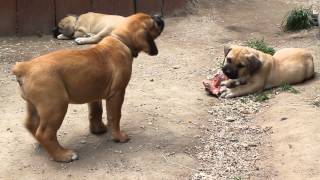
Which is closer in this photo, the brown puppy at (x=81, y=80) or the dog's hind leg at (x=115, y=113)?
the brown puppy at (x=81, y=80)

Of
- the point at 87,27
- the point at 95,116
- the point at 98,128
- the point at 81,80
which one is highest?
the point at 81,80

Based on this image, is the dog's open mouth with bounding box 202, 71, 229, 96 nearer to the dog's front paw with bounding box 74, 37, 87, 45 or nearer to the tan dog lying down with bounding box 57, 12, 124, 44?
the tan dog lying down with bounding box 57, 12, 124, 44

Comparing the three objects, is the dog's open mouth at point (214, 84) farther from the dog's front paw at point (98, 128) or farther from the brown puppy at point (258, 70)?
the dog's front paw at point (98, 128)

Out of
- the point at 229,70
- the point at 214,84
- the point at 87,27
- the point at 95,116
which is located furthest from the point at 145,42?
the point at 87,27

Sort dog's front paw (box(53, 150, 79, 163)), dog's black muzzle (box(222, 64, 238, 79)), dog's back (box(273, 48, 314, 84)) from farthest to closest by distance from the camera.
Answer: dog's back (box(273, 48, 314, 84)) → dog's black muzzle (box(222, 64, 238, 79)) → dog's front paw (box(53, 150, 79, 163))

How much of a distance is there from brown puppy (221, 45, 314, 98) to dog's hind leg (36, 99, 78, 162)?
2.37 metres

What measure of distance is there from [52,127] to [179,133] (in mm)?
1410

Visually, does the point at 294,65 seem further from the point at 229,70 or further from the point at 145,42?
the point at 145,42

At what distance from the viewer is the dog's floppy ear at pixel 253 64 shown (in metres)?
6.79

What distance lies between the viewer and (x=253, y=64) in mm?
6805

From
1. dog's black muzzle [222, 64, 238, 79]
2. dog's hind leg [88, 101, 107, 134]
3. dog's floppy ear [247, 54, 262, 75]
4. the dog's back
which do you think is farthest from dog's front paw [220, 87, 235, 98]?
dog's hind leg [88, 101, 107, 134]

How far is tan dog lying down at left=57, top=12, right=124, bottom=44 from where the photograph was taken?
356 inches

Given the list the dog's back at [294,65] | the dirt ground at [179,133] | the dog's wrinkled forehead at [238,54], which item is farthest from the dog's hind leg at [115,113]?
the dog's back at [294,65]

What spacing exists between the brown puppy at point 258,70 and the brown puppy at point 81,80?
5.26 ft
